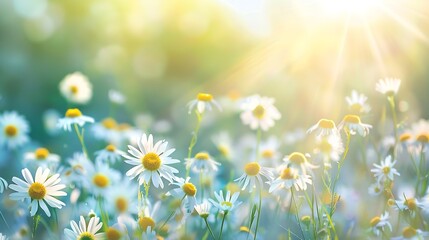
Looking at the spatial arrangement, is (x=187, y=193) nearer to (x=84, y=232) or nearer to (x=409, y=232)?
(x=84, y=232)

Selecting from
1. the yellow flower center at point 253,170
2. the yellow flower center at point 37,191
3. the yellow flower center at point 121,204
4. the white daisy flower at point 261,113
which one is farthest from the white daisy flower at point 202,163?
the yellow flower center at point 37,191

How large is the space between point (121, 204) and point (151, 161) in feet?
1.76

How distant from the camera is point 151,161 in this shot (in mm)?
1694

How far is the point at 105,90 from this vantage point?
5.82 m

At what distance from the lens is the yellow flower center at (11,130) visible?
3.21 meters

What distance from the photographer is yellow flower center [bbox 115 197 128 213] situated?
2158 mm

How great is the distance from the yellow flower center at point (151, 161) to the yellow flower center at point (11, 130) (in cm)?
171

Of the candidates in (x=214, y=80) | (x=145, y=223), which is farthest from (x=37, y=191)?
(x=214, y=80)

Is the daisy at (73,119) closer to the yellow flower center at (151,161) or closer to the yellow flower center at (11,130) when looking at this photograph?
the yellow flower center at (151,161)

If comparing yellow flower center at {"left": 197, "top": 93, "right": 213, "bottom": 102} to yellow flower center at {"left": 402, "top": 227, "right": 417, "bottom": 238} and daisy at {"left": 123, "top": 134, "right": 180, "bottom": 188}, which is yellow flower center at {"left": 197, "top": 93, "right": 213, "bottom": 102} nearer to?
daisy at {"left": 123, "top": 134, "right": 180, "bottom": 188}

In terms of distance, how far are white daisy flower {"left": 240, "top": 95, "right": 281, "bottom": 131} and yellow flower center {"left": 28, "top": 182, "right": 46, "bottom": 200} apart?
1136mm

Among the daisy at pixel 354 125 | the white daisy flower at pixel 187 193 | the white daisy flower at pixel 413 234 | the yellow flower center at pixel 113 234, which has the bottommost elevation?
the yellow flower center at pixel 113 234

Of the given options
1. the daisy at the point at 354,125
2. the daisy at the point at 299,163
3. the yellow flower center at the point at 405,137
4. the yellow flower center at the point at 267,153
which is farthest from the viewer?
the yellow flower center at the point at 267,153

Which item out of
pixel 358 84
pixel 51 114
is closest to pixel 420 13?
pixel 358 84
